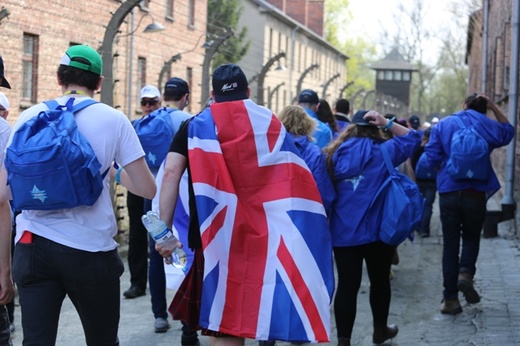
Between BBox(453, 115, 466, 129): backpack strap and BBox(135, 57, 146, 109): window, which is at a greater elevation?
BBox(135, 57, 146, 109): window

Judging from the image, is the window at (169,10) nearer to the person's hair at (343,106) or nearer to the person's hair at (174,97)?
the person's hair at (343,106)

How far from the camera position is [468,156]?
7785mm

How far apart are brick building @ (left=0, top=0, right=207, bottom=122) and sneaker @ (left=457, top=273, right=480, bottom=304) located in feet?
21.8

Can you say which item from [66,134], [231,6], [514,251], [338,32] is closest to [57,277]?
[66,134]

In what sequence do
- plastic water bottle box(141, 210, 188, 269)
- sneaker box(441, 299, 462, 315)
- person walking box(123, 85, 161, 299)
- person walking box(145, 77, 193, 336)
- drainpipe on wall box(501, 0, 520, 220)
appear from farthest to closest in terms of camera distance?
drainpipe on wall box(501, 0, 520, 220)
person walking box(123, 85, 161, 299)
sneaker box(441, 299, 462, 315)
person walking box(145, 77, 193, 336)
plastic water bottle box(141, 210, 188, 269)

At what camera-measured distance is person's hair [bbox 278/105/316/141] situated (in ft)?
21.9

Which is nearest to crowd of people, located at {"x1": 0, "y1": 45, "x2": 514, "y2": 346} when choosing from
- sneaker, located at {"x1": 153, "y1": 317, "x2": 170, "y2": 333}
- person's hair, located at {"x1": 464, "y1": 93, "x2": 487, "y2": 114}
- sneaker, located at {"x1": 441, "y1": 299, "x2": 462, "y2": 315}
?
sneaker, located at {"x1": 153, "y1": 317, "x2": 170, "y2": 333}

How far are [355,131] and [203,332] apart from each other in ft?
8.11

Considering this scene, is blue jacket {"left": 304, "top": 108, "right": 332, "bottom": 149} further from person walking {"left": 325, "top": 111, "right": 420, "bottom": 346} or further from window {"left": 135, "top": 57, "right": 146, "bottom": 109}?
window {"left": 135, "top": 57, "right": 146, "bottom": 109}

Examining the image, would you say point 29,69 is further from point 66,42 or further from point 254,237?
point 254,237

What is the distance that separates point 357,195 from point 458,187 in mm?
1844

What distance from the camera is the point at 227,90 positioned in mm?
4699

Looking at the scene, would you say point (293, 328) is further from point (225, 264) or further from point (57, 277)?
point (57, 277)

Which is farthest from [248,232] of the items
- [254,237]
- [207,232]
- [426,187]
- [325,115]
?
[426,187]
